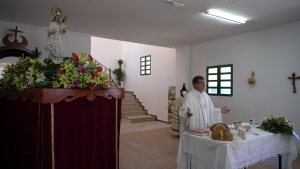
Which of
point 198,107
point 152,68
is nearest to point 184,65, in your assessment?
point 152,68

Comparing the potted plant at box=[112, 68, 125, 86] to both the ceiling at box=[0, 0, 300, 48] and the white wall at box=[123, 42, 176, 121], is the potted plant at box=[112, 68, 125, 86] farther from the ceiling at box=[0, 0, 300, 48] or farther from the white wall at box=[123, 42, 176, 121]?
the ceiling at box=[0, 0, 300, 48]

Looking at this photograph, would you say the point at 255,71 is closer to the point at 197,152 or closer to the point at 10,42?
the point at 197,152

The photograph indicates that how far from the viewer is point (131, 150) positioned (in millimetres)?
4781

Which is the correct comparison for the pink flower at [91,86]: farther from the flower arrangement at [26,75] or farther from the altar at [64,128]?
the flower arrangement at [26,75]

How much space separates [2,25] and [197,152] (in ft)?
16.4

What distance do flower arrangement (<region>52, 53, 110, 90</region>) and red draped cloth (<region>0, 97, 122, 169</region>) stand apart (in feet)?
0.49

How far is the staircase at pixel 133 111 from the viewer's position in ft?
29.1

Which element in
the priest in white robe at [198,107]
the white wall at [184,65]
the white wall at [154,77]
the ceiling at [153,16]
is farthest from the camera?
the white wall at [154,77]

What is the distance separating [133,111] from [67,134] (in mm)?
7885

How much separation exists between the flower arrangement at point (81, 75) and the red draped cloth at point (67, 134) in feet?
0.49

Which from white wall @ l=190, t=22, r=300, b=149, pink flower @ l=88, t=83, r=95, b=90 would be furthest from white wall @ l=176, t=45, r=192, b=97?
pink flower @ l=88, t=83, r=95, b=90

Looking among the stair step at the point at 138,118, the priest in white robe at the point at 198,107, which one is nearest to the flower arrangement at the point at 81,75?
the priest in white robe at the point at 198,107

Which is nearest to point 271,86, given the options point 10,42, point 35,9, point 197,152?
point 197,152

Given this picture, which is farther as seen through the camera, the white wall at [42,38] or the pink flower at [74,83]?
the white wall at [42,38]
